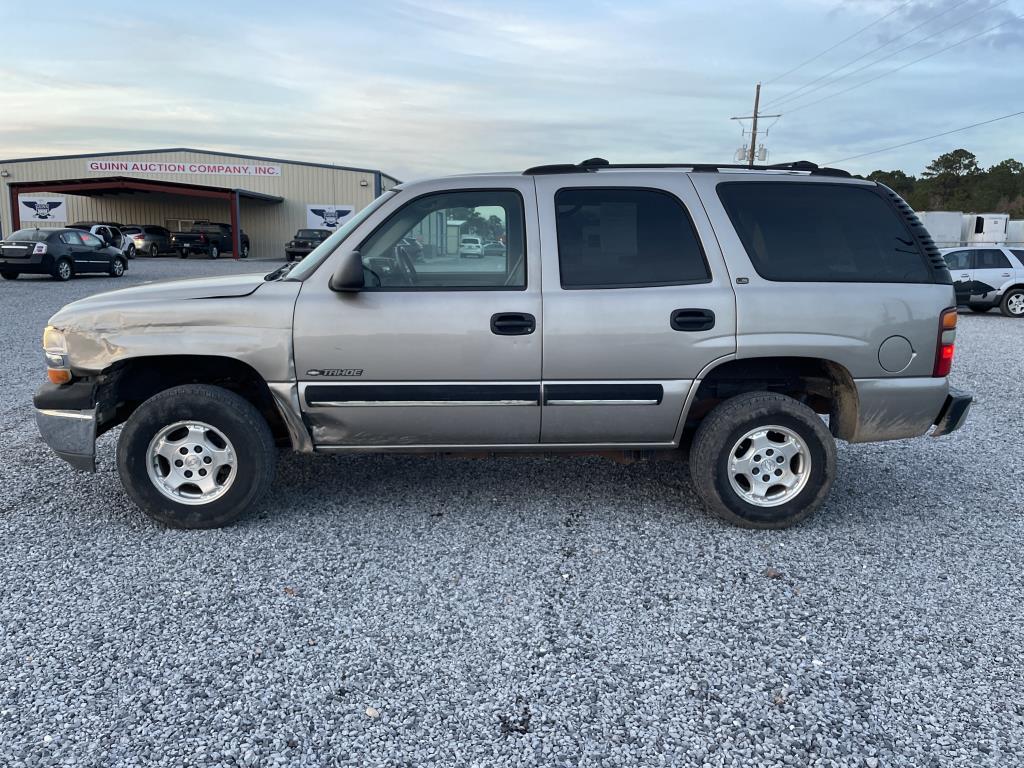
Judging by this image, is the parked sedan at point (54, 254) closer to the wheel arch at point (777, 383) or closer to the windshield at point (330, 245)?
the windshield at point (330, 245)

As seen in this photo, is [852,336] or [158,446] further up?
[852,336]

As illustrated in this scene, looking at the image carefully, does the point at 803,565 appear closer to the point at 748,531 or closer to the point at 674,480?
the point at 748,531

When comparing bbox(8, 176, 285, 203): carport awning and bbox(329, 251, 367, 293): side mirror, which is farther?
bbox(8, 176, 285, 203): carport awning

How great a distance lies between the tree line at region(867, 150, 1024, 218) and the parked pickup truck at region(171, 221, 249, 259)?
51738 millimetres

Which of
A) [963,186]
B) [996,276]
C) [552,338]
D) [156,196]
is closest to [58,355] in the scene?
[552,338]

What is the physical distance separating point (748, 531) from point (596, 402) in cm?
113

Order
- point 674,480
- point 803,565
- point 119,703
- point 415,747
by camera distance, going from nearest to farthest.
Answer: point 415,747
point 119,703
point 803,565
point 674,480

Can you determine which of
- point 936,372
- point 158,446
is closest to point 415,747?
point 158,446

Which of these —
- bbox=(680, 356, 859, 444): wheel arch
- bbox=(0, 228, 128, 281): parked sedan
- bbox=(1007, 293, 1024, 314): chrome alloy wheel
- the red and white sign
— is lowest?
bbox=(1007, 293, 1024, 314): chrome alloy wheel

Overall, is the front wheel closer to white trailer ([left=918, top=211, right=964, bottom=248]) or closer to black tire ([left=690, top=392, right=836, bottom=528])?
black tire ([left=690, top=392, right=836, bottom=528])

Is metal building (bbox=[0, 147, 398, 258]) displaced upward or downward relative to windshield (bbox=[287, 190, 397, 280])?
upward

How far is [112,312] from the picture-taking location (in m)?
4.11

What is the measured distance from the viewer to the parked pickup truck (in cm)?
3722

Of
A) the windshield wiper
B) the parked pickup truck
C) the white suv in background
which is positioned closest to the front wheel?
the windshield wiper
